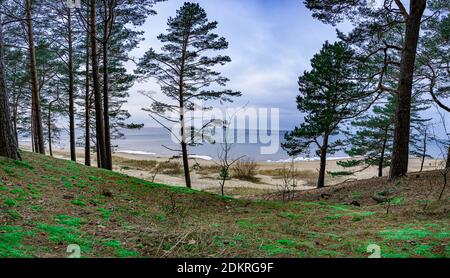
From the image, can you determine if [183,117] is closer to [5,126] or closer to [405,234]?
[5,126]

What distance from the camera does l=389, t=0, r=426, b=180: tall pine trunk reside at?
8484 mm

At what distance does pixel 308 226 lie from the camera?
16.6 ft

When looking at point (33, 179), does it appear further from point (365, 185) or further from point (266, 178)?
point (266, 178)

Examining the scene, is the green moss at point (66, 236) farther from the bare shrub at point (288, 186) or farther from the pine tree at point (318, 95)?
the pine tree at point (318, 95)

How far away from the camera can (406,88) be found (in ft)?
28.2

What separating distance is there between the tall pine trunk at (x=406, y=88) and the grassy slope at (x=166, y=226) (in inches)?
129

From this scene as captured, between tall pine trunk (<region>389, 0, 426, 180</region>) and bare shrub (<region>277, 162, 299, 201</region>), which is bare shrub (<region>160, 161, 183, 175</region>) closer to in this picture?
bare shrub (<region>277, 162, 299, 201</region>)

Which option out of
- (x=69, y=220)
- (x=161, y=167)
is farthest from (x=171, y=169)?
(x=69, y=220)

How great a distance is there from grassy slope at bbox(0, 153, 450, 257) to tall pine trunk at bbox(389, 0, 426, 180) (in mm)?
3267

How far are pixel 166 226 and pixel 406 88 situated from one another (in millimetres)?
7816

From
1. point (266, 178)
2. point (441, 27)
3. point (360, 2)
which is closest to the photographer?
point (360, 2)
